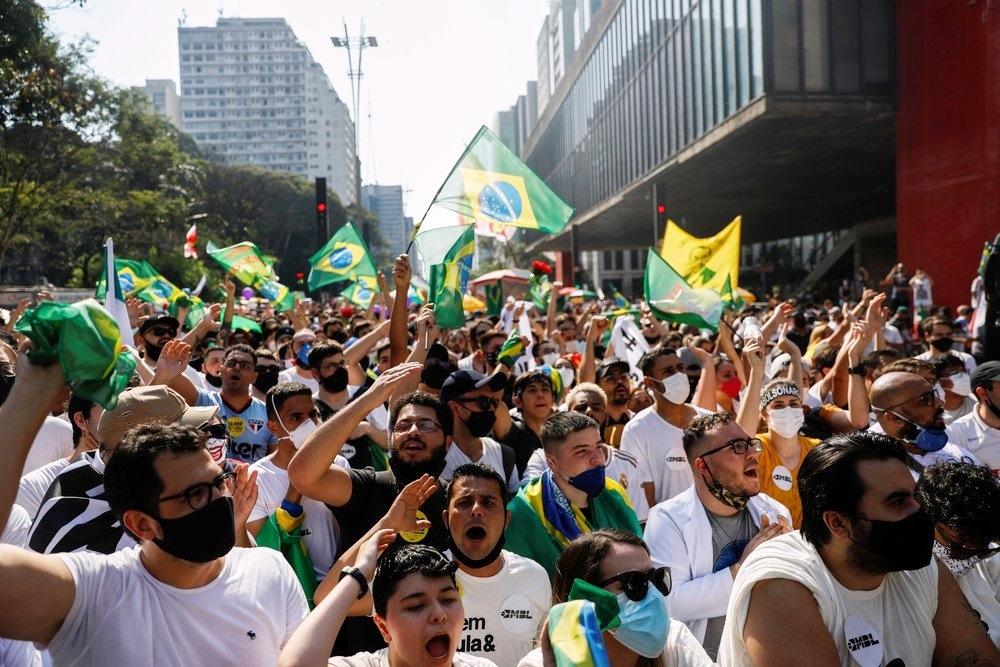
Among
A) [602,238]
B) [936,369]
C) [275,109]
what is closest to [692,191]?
[602,238]

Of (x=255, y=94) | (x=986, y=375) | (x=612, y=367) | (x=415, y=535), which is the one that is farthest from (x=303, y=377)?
(x=255, y=94)

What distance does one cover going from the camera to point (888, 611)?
2596 millimetres

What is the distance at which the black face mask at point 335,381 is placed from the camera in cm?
631

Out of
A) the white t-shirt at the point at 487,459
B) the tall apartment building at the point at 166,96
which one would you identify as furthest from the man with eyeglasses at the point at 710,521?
the tall apartment building at the point at 166,96

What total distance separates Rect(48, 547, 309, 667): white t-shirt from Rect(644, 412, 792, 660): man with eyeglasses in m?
1.52

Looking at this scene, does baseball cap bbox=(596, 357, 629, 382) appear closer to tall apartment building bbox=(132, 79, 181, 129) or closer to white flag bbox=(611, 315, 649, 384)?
white flag bbox=(611, 315, 649, 384)

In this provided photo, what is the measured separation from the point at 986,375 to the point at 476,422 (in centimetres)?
302

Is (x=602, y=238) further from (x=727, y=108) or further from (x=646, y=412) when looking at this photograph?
(x=646, y=412)

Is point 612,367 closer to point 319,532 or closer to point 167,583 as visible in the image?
point 319,532

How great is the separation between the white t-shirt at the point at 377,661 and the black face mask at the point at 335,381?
12.1ft

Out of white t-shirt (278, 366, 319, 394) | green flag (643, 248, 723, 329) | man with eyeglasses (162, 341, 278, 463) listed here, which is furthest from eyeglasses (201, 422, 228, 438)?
green flag (643, 248, 723, 329)

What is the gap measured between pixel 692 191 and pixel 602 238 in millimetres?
19728

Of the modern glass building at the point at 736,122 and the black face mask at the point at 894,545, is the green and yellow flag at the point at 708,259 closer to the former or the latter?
the black face mask at the point at 894,545

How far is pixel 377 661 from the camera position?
271 centimetres
